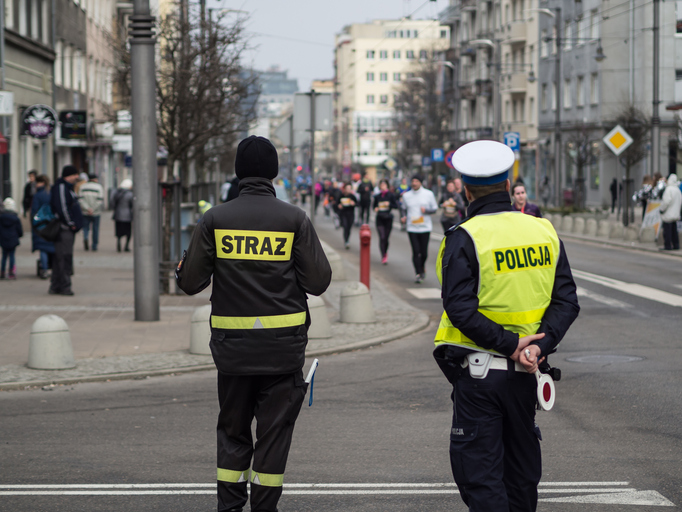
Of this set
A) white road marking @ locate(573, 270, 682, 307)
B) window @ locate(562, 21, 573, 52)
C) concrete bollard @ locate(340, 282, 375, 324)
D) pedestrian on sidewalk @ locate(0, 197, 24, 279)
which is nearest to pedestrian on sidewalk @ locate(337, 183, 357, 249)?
white road marking @ locate(573, 270, 682, 307)

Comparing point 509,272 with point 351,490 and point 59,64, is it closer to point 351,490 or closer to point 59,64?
point 351,490

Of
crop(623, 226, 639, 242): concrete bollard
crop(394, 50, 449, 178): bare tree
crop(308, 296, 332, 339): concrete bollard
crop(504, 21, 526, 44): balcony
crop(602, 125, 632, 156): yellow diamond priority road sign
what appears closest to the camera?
crop(308, 296, 332, 339): concrete bollard

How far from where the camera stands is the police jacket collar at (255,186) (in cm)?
491

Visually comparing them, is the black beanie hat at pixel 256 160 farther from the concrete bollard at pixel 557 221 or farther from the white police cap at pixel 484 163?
the concrete bollard at pixel 557 221

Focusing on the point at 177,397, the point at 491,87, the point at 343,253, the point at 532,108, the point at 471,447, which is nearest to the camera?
the point at 471,447

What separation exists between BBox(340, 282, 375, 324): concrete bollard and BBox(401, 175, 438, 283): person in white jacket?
5080 mm

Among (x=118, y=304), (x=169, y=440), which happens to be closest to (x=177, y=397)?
(x=169, y=440)

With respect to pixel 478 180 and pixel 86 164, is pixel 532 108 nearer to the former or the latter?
pixel 86 164

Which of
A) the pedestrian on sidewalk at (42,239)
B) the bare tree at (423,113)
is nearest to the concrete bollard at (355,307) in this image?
the pedestrian on sidewalk at (42,239)

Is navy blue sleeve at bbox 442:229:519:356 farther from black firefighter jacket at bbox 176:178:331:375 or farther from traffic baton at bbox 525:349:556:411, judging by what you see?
black firefighter jacket at bbox 176:178:331:375

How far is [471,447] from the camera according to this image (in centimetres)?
404

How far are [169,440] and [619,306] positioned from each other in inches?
359

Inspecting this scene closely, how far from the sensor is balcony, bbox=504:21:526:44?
6812 centimetres

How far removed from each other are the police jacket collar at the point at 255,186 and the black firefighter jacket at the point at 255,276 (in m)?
0.04
